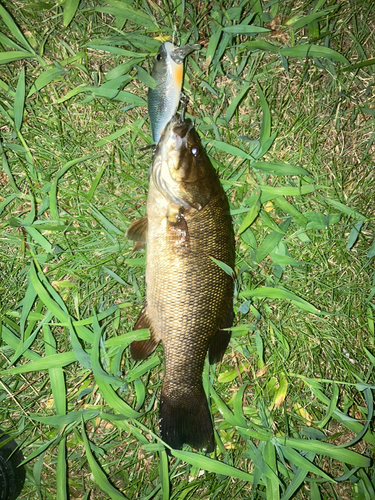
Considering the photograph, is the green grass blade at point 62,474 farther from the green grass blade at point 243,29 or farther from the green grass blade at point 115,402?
the green grass blade at point 243,29

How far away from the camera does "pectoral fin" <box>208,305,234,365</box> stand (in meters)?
2.12

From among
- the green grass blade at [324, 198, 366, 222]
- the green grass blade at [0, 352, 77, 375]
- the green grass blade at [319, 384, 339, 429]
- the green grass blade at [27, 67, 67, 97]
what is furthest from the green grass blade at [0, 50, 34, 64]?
the green grass blade at [319, 384, 339, 429]

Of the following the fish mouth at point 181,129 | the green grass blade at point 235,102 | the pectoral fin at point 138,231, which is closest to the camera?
the fish mouth at point 181,129

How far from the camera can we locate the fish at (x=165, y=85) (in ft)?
6.44

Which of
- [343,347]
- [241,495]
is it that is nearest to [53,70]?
[343,347]

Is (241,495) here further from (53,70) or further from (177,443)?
(53,70)

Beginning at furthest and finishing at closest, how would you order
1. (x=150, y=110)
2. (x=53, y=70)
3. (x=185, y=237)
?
1. (x=53, y=70)
2. (x=150, y=110)
3. (x=185, y=237)

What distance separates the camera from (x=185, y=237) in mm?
1904

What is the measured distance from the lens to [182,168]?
6.22 ft

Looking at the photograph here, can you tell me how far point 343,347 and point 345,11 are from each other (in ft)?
7.91

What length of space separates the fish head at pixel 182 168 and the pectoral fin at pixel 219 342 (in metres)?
0.73

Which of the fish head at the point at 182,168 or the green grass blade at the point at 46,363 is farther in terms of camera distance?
the green grass blade at the point at 46,363

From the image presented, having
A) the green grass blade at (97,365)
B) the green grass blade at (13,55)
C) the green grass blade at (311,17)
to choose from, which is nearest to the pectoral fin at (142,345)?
the green grass blade at (97,365)

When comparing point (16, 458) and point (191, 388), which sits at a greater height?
point (191, 388)
